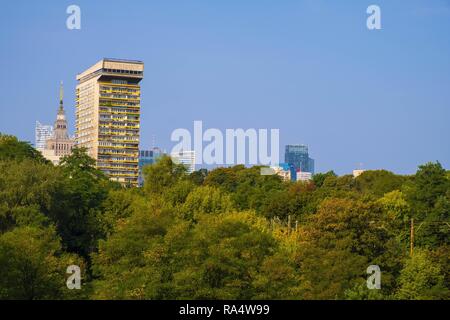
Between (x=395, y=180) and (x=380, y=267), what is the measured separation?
64.4 m

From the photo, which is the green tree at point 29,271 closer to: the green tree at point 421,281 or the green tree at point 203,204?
the green tree at point 421,281

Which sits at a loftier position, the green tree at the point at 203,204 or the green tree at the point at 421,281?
the green tree at the point at 203,204

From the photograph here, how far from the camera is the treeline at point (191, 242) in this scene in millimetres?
60219

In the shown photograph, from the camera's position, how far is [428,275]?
233ft

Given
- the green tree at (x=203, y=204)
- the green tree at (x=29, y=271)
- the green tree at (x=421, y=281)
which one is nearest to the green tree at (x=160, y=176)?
the green tree at (x=203, y=204)

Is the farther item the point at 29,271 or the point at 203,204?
the point at 203,204

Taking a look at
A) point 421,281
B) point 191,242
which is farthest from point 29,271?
point 421,281

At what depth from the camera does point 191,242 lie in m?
63.1

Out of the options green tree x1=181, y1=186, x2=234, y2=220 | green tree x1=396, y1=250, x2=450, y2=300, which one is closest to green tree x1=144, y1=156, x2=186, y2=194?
green tree x1=181, y1=186, x2=234, y2=220

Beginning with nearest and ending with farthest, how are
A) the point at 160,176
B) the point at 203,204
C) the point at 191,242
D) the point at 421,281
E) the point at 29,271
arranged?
the point at 29,271, the point at 191,242, the point at 421,281, the point at 203,204, the point at 160,176

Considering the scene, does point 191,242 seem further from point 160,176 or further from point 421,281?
point 160,176
